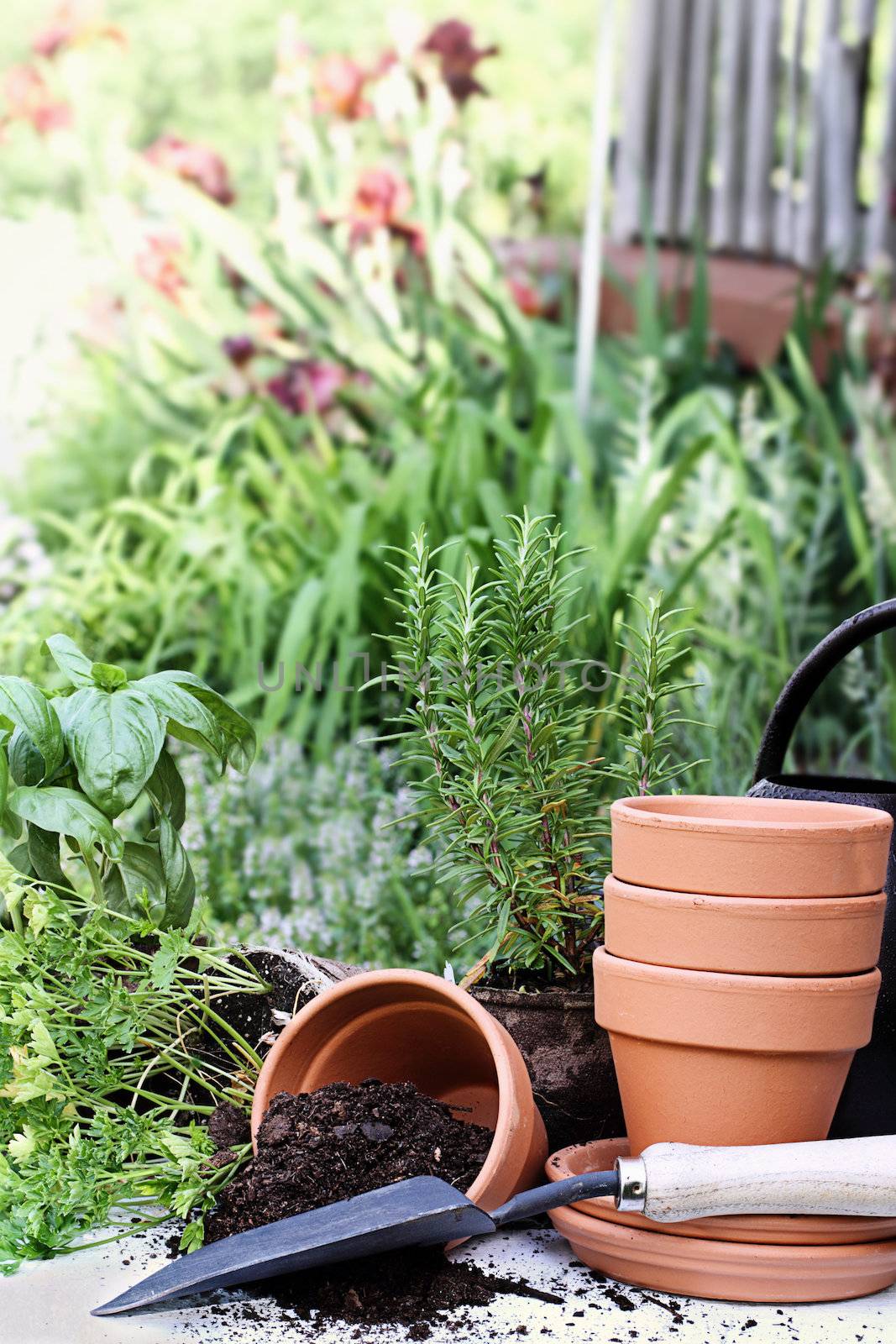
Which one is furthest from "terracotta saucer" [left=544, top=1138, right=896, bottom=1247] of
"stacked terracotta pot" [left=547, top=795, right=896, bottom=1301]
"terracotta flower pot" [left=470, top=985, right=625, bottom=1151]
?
"terracotta flower pot" [left=470, top=985, right=625, bottom=1151]

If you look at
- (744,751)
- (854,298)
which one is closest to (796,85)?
(854,298)

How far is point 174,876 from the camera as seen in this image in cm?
88

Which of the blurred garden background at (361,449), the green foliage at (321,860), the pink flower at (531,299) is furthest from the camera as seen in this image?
the pink flower at (531,299)

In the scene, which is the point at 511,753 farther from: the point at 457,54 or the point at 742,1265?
the point at 457,54

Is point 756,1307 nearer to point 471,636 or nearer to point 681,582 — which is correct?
point 471,636

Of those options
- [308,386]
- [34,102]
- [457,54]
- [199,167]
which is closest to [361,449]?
[308,386]

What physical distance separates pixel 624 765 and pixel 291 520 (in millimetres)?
1291

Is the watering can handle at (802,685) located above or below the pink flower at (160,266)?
below

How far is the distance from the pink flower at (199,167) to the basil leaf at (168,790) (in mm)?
2112

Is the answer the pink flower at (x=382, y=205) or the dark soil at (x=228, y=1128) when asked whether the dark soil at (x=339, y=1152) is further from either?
the pink flower at (x=382, y=205)

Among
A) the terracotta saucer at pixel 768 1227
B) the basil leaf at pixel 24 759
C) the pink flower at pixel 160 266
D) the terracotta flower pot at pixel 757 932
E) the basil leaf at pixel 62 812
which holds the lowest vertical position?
the terracotta saucer at pixel 768 1227

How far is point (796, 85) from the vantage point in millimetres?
2988

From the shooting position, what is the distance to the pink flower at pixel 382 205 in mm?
2535

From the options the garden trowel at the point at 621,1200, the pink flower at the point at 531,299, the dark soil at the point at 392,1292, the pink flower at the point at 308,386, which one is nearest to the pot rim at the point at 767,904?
the garden trowel at the point at 621,1200
